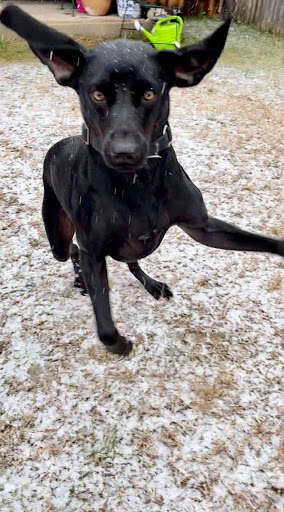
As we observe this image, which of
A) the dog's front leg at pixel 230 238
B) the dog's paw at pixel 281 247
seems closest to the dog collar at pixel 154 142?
the dog's front leg at pixel 230 238

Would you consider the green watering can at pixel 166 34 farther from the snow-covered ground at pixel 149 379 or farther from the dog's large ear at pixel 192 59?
the dog's large ear at pixel 192 59

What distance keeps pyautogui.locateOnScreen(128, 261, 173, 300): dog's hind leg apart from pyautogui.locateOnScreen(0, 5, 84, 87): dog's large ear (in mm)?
1650

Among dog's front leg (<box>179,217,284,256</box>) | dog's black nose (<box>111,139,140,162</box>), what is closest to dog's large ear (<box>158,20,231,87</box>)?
dog's black nose (<box>111,139,140,162</box>)

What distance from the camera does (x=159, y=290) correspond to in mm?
3400

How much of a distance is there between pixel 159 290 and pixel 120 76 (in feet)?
5.98

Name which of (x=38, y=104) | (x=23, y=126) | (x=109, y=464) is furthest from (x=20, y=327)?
(x=38, y=104)

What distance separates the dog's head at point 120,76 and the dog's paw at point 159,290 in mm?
1562

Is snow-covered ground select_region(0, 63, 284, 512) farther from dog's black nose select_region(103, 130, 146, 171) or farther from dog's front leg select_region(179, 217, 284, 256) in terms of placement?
dog's black nose select_region(103, 130, 146, 171)

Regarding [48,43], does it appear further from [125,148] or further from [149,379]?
[149,379]

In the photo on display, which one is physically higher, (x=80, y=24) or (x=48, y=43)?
(x=48, y=43)

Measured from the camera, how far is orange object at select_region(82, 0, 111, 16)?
8992mm

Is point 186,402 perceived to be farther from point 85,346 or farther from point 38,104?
point 38,104

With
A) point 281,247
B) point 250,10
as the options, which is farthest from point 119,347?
point 250,10

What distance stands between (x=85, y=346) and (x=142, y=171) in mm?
→ 1369
